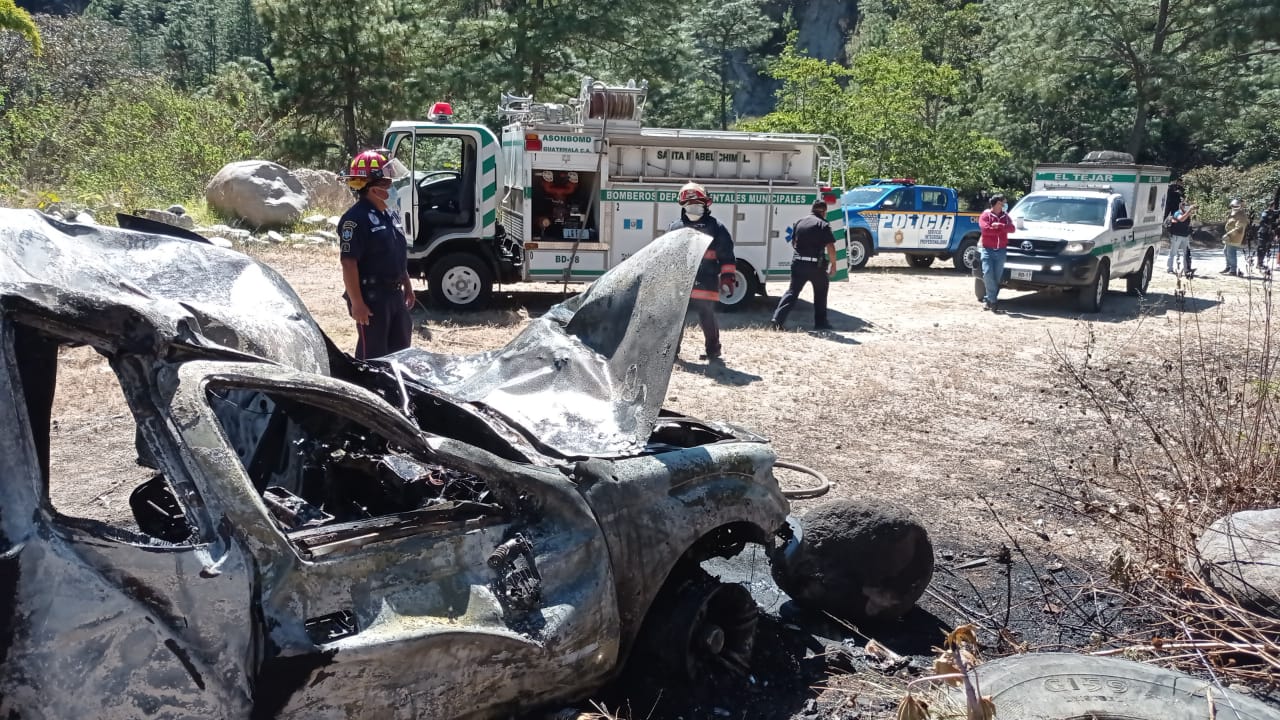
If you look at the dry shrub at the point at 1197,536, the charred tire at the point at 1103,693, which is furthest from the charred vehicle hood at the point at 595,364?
the dry shrub at the point at 1197,536

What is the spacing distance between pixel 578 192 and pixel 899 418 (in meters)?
5.95

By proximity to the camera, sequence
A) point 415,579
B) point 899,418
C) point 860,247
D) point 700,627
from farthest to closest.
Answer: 1. point 860,247
2. point 899,418
3. point 700,627
4. point 415,579

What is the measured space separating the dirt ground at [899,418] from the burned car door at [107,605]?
5.69 ft

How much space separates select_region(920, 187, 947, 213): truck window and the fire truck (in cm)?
585

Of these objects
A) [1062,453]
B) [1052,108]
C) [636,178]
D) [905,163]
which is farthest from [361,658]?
[1052,108]

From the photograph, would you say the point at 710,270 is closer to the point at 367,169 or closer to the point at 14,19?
the point at 367,169

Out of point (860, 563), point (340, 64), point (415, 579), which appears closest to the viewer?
point (415, 579)

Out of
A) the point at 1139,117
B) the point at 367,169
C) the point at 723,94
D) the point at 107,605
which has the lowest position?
the point at 107,605

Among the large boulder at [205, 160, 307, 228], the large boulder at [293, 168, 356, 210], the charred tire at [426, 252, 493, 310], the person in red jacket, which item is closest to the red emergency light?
the charred tire at [426, 252, 493, 310]

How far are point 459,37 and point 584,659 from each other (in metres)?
24.3

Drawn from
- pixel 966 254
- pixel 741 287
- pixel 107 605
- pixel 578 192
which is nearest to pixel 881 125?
pixel 966 254

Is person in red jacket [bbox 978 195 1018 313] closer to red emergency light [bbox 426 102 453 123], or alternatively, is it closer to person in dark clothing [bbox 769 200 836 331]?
person in dark clothing [bbox 769 200 836 331]

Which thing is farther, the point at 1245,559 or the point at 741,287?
the point at 741,287

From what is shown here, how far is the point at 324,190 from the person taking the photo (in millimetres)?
20312
